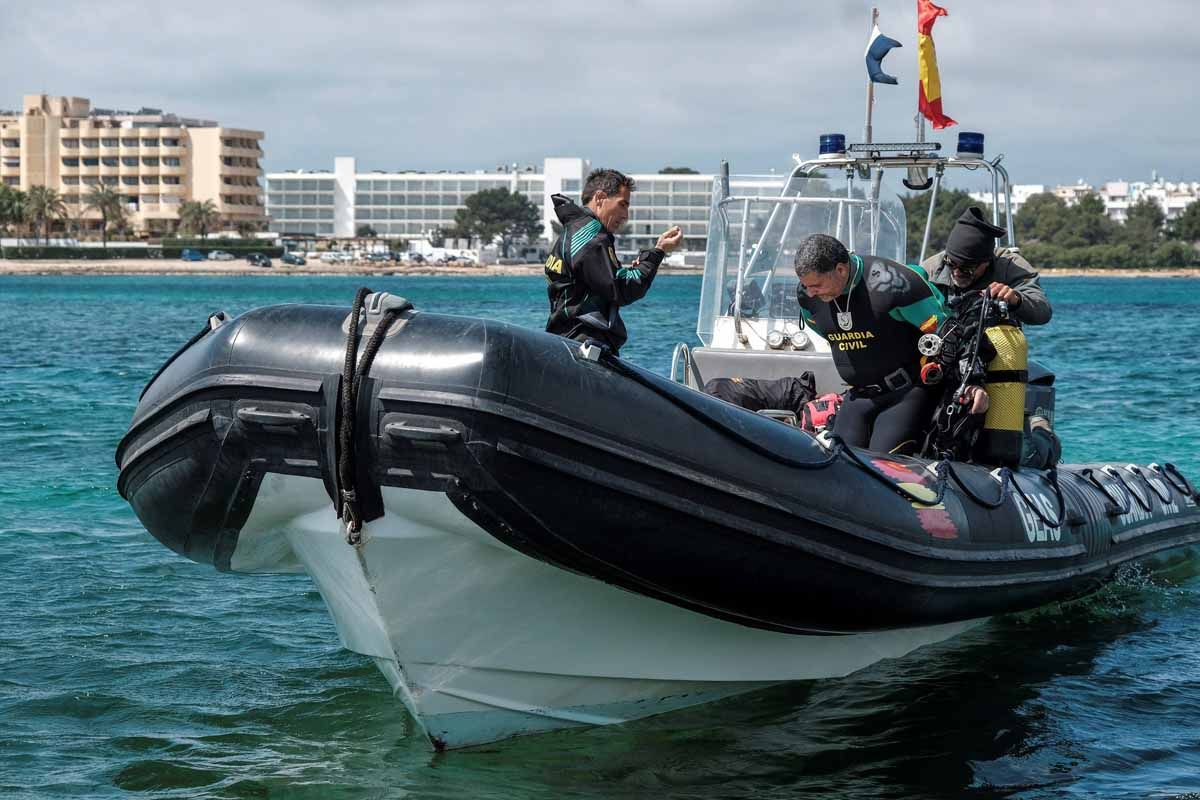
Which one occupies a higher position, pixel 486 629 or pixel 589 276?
pixel 589 276

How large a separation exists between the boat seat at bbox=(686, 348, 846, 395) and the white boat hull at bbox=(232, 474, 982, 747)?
6.96 ft

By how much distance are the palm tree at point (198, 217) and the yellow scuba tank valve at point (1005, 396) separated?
12885 centimetres

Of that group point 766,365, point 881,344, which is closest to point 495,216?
point 766,365

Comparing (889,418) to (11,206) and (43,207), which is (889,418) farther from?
(43,207)

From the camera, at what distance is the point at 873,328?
229 inches

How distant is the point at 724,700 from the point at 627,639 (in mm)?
872

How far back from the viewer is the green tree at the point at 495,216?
147 metres

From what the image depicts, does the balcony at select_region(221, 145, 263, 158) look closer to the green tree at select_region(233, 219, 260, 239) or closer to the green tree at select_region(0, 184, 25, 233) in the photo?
the green tree at select_region(233, 219, 260, 239)

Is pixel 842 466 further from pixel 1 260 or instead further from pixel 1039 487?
pixel 1 260

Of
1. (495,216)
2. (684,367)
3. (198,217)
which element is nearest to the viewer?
(684,367)

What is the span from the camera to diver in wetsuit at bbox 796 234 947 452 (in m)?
5.70

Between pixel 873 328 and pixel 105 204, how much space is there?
423 ft

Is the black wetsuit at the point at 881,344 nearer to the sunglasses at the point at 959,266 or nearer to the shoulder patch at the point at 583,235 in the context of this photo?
the sunglasses at the point at 959,266

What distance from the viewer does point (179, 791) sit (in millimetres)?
5031
